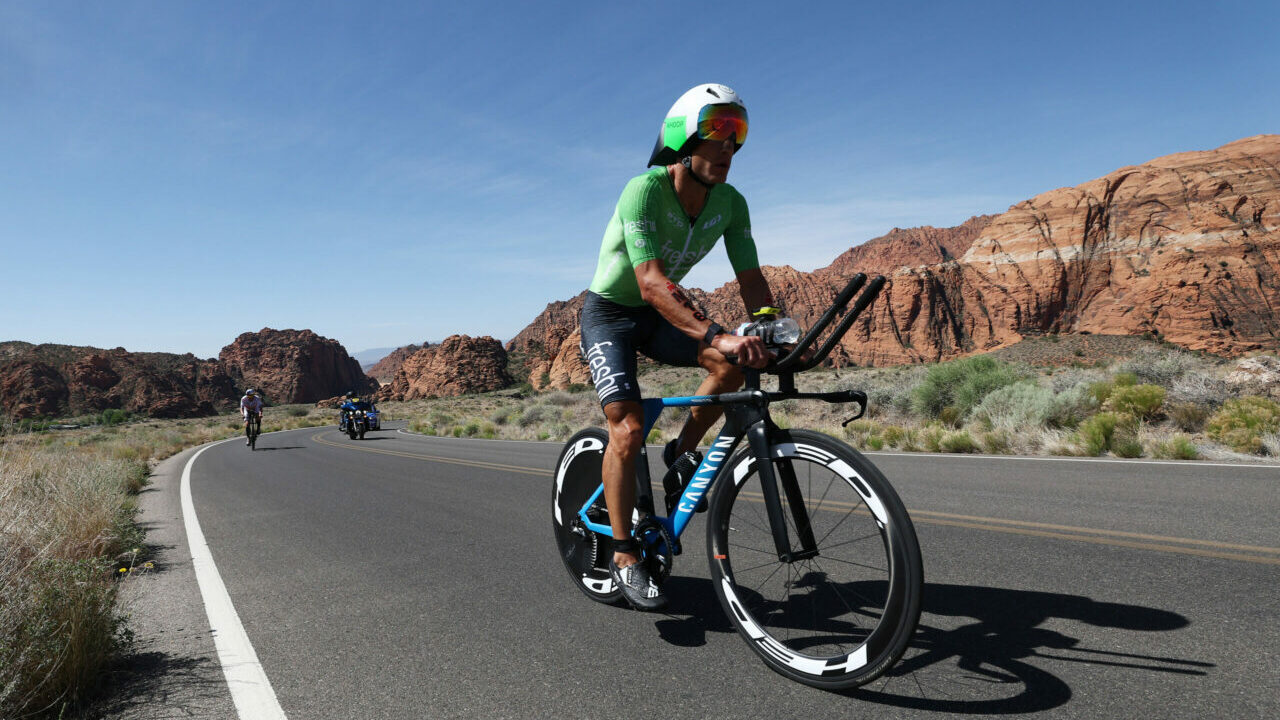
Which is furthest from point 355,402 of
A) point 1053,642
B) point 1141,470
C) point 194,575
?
point 1053,642

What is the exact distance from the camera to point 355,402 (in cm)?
2919

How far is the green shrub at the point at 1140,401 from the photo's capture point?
10750 millimetres

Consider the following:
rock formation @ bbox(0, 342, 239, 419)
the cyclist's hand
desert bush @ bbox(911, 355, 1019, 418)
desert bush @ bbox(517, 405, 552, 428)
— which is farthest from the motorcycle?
rock formation @ bbox(0, 342, 239, 419)

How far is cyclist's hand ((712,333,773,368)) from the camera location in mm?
2461

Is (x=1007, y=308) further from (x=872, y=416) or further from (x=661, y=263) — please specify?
(x=661, y=263)

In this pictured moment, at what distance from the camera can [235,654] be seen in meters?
3.24

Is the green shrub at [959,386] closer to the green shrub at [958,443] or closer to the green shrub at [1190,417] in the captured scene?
the green shrub at [958,443]

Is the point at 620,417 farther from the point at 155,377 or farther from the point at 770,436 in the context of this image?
the point at 155,377

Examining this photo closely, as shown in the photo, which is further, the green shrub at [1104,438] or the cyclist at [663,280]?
the green shrub at [1104,438]

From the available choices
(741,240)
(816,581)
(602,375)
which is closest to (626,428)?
(602,375)

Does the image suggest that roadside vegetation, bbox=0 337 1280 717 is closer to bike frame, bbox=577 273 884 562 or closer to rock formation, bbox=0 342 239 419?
bike frame, bbox=577 273 884 562

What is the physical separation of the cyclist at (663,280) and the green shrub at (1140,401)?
10.2 m

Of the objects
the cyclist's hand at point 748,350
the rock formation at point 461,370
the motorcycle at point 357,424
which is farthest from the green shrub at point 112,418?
the cyclist's hand at point 748,350

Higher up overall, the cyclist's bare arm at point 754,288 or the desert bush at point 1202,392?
the cyclist's bare arm at point 754,288
